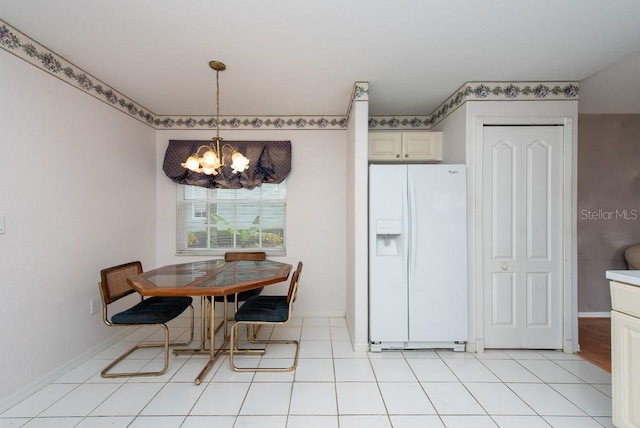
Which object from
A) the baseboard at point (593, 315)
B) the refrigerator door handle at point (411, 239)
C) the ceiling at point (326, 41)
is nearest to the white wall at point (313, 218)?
the ceiling at point (326, 41)

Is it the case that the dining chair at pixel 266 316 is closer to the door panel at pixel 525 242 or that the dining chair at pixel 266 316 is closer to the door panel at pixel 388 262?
the door panel at pixel 388 262

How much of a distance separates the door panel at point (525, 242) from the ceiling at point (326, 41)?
0.68 meters

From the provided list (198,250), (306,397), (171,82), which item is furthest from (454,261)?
(171,82)

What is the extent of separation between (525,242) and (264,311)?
8.30 feet

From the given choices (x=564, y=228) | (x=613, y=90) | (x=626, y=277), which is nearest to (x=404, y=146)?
(x=564, y=228)

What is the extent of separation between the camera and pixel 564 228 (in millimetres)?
2520

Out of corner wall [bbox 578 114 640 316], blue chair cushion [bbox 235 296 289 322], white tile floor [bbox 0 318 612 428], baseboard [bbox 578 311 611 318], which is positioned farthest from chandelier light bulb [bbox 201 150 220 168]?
baseboard [bbox 578 311 611 318]

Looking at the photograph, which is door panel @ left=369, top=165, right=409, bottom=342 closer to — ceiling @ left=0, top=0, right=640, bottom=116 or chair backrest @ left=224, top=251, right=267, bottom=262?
ceiling @ left=0, top=0, right=640, bottom=116

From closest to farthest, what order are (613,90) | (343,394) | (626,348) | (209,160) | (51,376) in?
(626,348)
(343,394)
(51,376)
(209,160)
(613,90)

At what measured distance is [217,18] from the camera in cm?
173

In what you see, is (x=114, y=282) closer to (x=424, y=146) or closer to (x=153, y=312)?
(x=153, y=312)

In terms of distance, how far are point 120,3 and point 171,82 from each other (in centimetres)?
99

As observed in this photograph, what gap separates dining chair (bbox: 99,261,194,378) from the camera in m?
2.13

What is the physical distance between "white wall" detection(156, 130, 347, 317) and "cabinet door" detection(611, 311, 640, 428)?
2.36 metres
